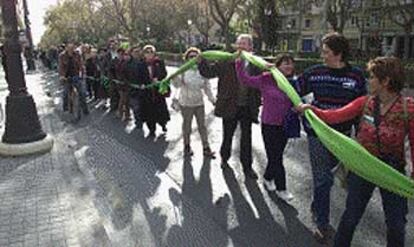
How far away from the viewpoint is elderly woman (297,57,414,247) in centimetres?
362

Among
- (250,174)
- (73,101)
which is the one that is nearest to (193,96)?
(250,174)

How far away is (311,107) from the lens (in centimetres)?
438

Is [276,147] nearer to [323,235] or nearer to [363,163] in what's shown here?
[323,235]

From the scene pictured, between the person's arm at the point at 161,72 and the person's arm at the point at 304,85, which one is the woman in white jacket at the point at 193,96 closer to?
the person's arm at the point at 161,72

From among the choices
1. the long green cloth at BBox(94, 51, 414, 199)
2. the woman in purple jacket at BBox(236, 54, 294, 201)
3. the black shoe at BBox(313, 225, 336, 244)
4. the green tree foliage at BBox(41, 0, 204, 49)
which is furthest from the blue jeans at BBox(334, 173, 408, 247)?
the green tree foliage at BBox(41, 0, 204, 49)

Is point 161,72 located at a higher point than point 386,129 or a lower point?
lower

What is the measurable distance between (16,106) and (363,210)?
6374 mm

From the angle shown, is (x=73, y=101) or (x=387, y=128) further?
(x=73, y=101)

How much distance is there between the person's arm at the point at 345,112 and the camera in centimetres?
389

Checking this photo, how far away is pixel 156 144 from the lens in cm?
925

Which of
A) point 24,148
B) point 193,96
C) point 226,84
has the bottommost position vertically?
point 24,148

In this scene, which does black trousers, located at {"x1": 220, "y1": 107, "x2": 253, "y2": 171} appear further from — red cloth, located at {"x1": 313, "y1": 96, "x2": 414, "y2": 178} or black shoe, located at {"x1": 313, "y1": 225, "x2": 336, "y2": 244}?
red cloth, located at {"x1": 313, "y1": 96, "x2": 414, "y2": 178}

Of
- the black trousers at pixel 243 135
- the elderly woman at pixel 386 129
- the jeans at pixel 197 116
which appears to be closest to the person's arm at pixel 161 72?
the jeans at pixel 197 116

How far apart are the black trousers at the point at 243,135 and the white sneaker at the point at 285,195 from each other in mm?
1037
